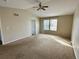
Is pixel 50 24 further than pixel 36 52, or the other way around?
pixel 50 24

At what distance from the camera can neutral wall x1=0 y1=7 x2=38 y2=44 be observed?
14.6ft

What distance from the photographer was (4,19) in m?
4.41

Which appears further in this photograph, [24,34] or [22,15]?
[24,34]

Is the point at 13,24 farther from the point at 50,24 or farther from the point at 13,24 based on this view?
the point at 50,24

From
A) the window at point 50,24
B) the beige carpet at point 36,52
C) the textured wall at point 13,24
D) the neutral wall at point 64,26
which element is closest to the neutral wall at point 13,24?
the textured wall at point 13,24

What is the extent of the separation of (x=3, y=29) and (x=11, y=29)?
0.64 m

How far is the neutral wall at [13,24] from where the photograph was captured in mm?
4438

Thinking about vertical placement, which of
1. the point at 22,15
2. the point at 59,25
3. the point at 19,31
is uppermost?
the point at 22,15

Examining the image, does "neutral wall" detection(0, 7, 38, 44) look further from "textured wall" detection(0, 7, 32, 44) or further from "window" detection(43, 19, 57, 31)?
"window" detection(43, 19, 57, 31)

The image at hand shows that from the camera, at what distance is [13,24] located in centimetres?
509

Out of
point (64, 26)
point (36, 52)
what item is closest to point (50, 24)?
point (64, 26)

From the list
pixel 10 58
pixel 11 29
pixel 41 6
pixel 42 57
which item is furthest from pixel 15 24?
pixel 42 57

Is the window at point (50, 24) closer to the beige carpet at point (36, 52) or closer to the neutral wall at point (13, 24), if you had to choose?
the neutral wall at point (13, 24)

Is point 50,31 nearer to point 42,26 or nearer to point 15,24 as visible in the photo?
point 42,26
